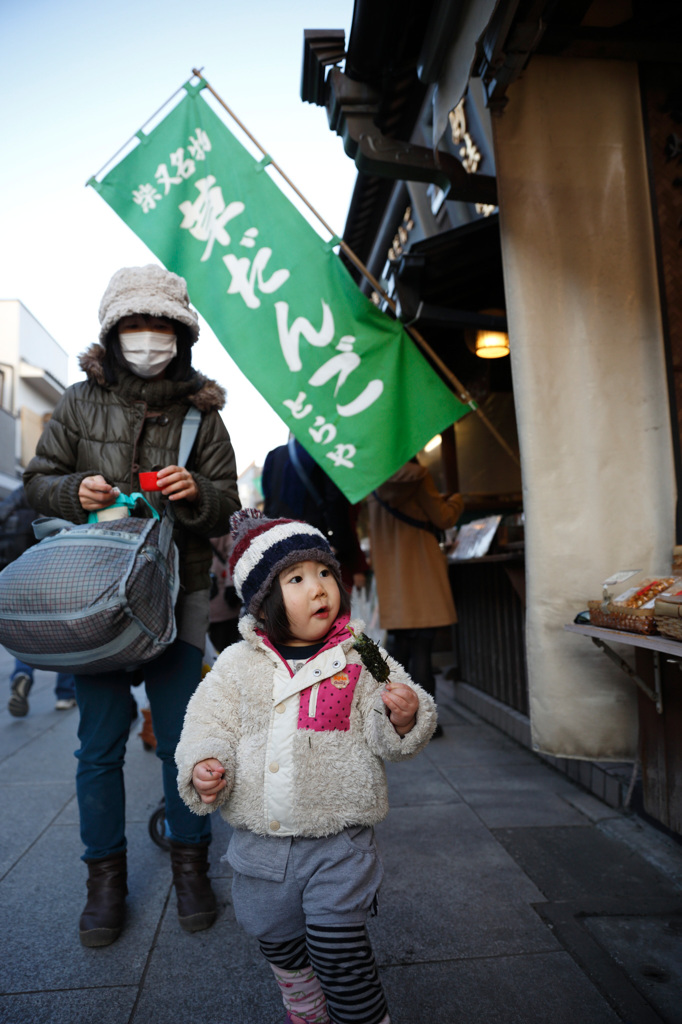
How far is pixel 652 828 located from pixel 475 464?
19.6ft

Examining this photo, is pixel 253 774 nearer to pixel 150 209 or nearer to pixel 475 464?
pixel 150 209

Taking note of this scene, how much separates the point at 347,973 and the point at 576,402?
2138 mm

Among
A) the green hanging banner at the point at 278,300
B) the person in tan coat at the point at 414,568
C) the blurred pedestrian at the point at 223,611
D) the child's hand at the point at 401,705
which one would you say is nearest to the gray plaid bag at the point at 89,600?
the child's hand at the point at 401,705

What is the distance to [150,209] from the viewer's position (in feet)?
11.6

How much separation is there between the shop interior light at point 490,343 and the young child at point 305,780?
198 inches

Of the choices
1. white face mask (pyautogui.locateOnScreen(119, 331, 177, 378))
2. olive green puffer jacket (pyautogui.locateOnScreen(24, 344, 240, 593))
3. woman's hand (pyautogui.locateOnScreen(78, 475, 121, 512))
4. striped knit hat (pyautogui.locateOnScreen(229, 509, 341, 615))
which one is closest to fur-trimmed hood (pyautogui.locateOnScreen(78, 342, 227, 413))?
olive green puffer jacket (pyautogui.locateOnScreen(24, 344, 240, 593))

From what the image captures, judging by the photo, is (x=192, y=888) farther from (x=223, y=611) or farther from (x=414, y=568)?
(x=414, y=568)

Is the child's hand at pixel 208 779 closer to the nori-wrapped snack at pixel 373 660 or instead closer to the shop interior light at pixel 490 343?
the nori-wrapped snack at pixel 373 660

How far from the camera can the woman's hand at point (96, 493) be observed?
7.55 ft

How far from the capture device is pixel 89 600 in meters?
1.99

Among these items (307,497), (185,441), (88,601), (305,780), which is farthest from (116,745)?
(307,497)

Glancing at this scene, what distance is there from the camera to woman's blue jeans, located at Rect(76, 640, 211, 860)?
2.39 meters

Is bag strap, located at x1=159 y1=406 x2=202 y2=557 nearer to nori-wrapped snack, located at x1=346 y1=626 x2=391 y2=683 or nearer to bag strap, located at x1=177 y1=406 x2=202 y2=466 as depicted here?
bag strap, located at x1=177 y1=406 x2=202 y2=466

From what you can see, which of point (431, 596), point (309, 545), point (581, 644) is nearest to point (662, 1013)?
point (581, 644)
